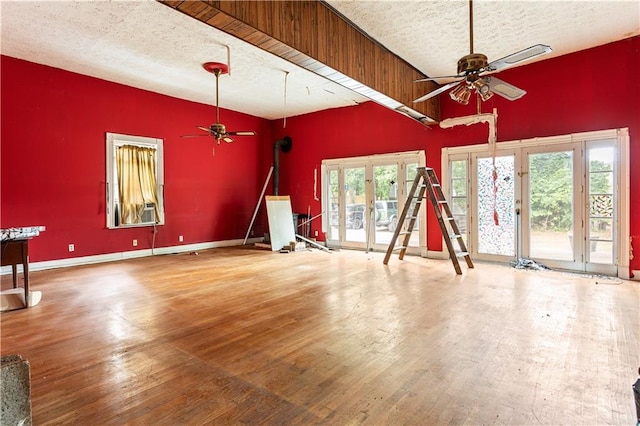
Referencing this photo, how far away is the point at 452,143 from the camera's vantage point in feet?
21.3

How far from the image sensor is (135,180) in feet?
22.5

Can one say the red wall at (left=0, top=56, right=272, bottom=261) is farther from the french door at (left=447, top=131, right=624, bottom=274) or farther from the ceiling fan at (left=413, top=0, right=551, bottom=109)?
the ceiling fan at (left=413, top=0, right=551, bottom=109)

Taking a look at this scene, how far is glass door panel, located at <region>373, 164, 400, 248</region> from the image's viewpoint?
289 inches

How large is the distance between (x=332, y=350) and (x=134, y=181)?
19.6 feet

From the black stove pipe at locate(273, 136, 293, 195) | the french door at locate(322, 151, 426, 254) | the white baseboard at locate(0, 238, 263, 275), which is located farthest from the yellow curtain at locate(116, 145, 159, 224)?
the french door at locate(322, 151, 426, 254)

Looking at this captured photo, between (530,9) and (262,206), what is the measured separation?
7.13 meters

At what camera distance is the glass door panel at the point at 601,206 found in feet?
16.4

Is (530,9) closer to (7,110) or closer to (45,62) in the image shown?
(45,62)

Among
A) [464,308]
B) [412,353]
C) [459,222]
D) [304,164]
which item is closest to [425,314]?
[464,308]

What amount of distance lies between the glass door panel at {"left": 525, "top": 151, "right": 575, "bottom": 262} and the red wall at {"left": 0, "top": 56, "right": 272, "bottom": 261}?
6.63 m

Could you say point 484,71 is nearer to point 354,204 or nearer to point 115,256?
point 354,204

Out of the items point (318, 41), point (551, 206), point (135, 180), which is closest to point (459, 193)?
point (551, 206)

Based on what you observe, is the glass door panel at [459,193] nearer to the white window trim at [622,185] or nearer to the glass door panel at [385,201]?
the glass door panel at [385,201]

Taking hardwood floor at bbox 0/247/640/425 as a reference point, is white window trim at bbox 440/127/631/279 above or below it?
above
